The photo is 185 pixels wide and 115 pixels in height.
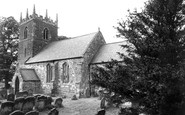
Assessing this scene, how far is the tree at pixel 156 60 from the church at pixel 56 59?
38.6 ft

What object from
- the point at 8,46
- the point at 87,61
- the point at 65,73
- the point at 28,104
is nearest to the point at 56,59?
the point at 65,73

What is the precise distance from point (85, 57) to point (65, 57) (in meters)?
2.96

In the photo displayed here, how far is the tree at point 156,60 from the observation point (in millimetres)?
5980

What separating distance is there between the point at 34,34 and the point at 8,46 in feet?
32.8

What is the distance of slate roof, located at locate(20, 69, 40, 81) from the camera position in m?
25.5

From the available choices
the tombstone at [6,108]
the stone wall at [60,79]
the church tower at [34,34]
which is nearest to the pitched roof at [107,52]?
the stone wall at [60,79]

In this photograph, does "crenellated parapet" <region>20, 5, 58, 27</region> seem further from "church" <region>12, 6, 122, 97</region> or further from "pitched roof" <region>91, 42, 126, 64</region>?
"pitched roof" <region>91, 42, 126, 64</region>

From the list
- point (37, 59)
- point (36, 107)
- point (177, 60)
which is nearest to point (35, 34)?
point (37, 59)

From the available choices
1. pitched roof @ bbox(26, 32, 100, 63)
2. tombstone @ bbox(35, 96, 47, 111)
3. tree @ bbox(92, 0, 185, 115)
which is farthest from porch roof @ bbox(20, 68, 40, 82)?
tree @ bbox(92, 0, 185, 115)

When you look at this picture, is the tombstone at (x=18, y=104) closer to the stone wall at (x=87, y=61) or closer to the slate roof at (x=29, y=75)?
the stone wall at (x=87, y=61)

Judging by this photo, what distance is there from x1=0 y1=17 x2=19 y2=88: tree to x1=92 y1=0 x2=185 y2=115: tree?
104 ft

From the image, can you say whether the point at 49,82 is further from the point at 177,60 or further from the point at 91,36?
the point at 177,60

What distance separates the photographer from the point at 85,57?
22859 millimetres

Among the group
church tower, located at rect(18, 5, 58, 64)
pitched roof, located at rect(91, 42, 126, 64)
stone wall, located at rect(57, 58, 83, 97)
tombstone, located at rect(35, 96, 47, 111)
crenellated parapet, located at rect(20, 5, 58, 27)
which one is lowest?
tombstone, located at rect(35, 96, 47, 111)
